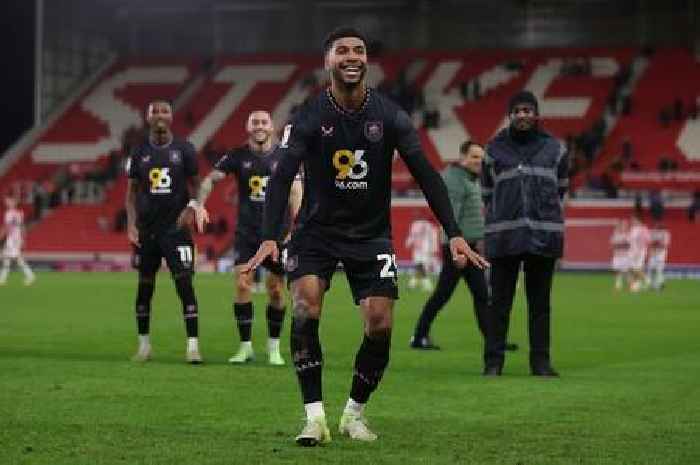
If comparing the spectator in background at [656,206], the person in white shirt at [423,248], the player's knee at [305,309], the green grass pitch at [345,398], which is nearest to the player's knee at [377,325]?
the player's knee at [305,309]

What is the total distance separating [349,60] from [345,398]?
140 inches

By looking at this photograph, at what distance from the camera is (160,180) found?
1466cm

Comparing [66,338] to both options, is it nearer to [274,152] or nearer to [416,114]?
[274,152]

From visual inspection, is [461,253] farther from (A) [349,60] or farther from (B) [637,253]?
(B) [637,253]

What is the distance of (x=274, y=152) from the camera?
14.8 m

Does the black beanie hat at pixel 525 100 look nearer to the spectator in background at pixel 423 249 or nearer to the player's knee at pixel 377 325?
the player's knee at pixel 377 325

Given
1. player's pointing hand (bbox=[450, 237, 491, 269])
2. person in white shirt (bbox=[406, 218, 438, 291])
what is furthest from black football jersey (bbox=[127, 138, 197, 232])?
person in white shirt (bbox=[406, 218, 438, 291])

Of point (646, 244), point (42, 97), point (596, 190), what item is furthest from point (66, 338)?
point (42, 97)

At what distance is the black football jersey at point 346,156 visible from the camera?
8758 millimetres

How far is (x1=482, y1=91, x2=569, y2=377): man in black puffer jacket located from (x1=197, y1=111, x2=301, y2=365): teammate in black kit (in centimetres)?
203

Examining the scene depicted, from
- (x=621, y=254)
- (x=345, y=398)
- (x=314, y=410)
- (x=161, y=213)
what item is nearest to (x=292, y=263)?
(x=314, y=410)

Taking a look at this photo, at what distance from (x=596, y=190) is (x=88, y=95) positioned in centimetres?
2481

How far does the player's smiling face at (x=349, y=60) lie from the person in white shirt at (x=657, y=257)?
28.7 metres

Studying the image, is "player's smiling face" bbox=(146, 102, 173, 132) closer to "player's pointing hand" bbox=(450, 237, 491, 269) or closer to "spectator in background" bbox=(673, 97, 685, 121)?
"player's pointing hand" bbox=(450, 237, 491, 269)
